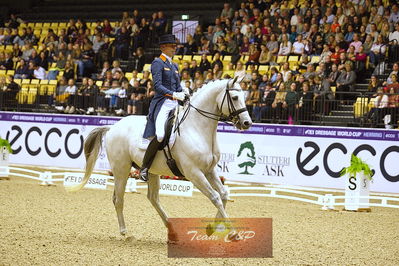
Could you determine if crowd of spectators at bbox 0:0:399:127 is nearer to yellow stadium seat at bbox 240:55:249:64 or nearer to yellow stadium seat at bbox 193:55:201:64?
yellow stadium seat at bbox 240:55:249:64

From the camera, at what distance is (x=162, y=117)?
9.69 m

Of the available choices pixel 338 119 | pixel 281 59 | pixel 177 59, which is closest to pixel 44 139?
pixel 177 59

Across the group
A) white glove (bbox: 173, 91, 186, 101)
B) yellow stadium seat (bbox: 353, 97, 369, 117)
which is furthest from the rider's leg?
yellow stadium seat (bbox: 353, 97, 369, 117)

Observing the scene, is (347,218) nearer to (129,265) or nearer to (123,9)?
(129,265)

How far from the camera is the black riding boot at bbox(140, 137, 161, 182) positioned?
9.59 metres

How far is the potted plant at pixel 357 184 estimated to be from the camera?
14.1 metres

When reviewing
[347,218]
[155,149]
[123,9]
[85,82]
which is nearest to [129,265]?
[155,149]

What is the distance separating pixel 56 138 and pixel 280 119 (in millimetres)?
6767

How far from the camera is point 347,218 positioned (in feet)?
42.1

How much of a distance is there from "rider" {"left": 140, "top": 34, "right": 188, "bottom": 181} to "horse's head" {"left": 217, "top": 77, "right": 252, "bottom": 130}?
568mm

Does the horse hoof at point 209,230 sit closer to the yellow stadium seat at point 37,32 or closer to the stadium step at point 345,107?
the stadium step at point 345,107

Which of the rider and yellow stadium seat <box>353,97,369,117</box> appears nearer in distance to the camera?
the rider

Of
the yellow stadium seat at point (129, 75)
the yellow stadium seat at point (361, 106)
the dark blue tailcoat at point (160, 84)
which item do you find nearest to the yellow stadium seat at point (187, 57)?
the yellow stadium seat at point (129, 75)

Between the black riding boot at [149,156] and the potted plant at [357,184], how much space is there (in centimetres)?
566
